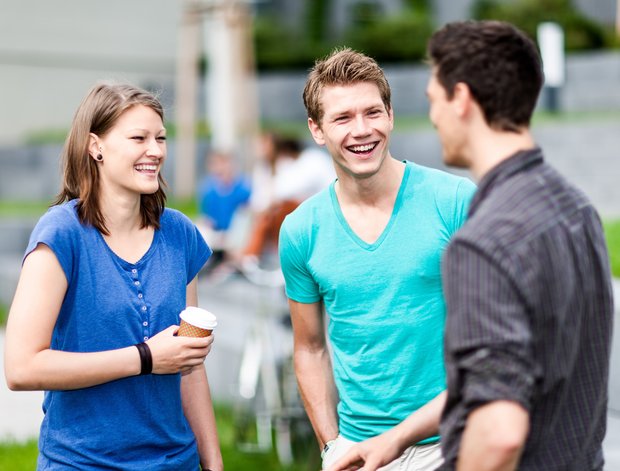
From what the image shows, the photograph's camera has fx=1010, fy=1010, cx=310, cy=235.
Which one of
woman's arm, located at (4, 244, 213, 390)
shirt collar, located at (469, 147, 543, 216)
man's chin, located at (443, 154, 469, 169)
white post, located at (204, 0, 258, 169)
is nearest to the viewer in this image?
shirt collar, located at (469, 147, 543, 216)

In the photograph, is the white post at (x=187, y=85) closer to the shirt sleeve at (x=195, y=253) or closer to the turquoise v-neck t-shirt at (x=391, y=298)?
the shirt sleeve at (x=195, y=253)

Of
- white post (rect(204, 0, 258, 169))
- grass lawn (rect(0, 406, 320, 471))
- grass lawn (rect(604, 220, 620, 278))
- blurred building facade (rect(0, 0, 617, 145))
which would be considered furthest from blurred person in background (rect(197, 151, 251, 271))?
blurred building facade (rect(0, 0, 617, 145))

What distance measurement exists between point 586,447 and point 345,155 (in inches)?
49.8

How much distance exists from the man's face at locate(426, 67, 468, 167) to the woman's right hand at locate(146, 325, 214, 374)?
3.25 feet

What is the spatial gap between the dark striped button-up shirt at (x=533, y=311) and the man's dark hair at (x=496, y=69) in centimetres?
10

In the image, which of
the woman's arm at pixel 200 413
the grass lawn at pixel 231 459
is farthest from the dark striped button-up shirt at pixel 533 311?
the grass lawn at pixel 231 459

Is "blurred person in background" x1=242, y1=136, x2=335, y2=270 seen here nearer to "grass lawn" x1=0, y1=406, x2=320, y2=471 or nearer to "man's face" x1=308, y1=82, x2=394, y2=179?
"grass lawn" x1=0, y1=406, x2=320, y2=471

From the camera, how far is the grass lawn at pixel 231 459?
6180 millimetres

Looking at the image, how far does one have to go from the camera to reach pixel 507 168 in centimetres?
206

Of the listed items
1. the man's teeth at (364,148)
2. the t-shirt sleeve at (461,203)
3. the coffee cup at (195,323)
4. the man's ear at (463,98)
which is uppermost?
the man's ear at (463,98)

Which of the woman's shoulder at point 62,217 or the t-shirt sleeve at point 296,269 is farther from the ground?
the woman's shoulder at point 62,217

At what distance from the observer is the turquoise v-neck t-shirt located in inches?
116

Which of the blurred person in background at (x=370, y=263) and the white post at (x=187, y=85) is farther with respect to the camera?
the white post at (x=187, y=85)

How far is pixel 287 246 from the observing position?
318cm
